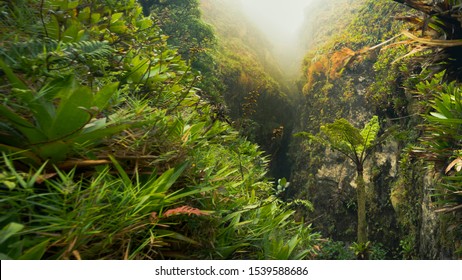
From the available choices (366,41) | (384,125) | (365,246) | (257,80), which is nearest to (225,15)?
(257,80)

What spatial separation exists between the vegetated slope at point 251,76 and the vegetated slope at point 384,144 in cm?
88

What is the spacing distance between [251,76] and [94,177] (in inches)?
434

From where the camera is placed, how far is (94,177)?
4.00 feet

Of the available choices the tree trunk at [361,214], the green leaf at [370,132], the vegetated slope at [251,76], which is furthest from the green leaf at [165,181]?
the vegetated slope at [251,76]

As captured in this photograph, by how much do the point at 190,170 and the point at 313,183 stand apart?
1004cm

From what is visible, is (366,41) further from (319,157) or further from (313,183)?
(313,183)

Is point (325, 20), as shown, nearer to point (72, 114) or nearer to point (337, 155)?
point (337, 155)

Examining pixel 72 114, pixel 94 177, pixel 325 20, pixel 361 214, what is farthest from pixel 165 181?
pixel 325 20

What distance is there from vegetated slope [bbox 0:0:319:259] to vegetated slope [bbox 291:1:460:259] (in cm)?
224

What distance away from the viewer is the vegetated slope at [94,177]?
988 mm

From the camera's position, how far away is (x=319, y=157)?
11.2 metres

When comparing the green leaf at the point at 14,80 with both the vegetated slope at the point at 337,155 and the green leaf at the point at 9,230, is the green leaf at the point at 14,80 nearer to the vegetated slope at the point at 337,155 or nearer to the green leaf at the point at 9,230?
the green leaf at the point at 9,230

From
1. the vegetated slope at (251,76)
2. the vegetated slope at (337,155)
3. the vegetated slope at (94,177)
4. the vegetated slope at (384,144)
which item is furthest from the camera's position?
the vegetated slope at (251,76)

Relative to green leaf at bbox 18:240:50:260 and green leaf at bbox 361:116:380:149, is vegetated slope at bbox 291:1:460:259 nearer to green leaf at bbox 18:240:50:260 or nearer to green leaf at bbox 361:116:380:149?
green leaf at bbox 361:116:380:149
